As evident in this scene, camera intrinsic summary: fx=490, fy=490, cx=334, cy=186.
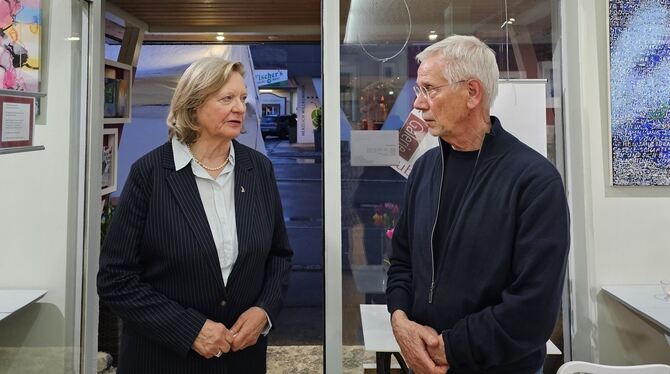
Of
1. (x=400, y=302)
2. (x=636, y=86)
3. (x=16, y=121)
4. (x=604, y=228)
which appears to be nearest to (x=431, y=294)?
(x=400, y=302)

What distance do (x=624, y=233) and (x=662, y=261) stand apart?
21cm

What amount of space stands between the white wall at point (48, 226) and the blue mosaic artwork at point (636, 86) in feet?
7.73

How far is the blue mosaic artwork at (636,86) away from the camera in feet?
6.98

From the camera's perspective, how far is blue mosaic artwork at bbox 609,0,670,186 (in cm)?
213

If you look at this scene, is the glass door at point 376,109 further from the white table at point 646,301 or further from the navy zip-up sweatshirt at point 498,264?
the navy zip-up sweatshirt at point 498,264

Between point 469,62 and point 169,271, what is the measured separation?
3.38ft

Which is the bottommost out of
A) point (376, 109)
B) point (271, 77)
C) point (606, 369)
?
point (606, 369)

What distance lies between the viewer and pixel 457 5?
2.26 m

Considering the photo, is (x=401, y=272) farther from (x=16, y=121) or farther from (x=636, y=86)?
(x=636, y=86)

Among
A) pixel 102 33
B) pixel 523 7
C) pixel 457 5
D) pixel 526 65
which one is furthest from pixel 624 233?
pixel 102 33

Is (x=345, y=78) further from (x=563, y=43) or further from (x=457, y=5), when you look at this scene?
(x=563, y=43)

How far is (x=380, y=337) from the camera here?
189 centimetres

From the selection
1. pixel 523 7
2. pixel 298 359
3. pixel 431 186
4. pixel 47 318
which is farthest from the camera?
pixel 298 359

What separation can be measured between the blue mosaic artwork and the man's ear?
113cm
